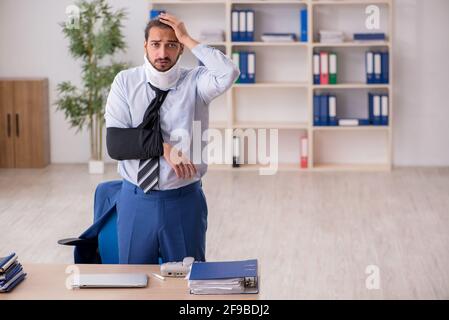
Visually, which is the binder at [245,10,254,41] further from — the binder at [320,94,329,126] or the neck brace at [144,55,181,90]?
the neck brace at [144,55,181,90]

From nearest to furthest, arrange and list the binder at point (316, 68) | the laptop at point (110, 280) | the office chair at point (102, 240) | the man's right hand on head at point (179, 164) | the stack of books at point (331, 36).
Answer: the laptop at point (110, 280) < the man's right hand on head at point (179, 164) < the office chair at point (102, 240) < the stack of books at point (331, 36) < the binder at point (316, 68)

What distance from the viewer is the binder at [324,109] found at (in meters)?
9.55

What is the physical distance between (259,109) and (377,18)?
59.8 inches

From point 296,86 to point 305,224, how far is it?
242 centimetres

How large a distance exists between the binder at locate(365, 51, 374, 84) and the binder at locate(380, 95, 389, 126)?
0.69 feet

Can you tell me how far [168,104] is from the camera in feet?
14.4

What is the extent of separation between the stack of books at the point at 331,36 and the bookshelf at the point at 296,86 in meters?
0.07

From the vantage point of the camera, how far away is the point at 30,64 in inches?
392

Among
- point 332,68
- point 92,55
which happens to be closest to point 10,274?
point 92,55

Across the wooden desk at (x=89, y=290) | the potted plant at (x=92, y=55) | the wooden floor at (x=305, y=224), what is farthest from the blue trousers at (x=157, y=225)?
the potted plant at (x=92, y=55)

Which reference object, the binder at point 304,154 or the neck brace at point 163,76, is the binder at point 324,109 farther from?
the neck brace at point 163,76

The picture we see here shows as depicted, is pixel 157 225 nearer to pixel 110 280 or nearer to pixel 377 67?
pixel 110 280

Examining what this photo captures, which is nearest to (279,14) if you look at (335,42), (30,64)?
(335,42)
